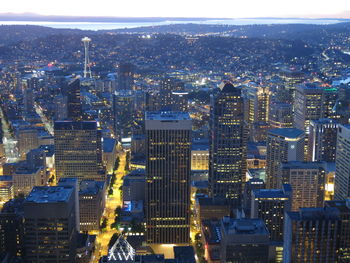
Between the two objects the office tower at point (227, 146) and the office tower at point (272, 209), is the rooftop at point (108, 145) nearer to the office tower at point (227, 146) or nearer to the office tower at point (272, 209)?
the office tower at point (227, 146)

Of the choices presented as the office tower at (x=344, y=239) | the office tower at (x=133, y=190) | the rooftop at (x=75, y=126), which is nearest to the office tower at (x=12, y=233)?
the office tower at (x=133, y=190)

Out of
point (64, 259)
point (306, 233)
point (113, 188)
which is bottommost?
point (113, 188)

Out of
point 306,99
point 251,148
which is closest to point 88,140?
point 251,148

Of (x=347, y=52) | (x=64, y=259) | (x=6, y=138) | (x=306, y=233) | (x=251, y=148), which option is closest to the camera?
(x=306, y=233)

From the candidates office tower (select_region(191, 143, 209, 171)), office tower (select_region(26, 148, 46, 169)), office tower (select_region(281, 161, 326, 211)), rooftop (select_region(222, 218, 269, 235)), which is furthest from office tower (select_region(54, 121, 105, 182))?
rooftop (select_region(222, 218, 269, 235))

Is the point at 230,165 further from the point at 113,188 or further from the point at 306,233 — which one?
the point at 306,233

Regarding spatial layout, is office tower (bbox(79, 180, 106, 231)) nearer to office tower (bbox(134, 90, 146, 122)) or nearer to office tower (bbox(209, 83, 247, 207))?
office tower (bbox(209, 83, 247, 207))
